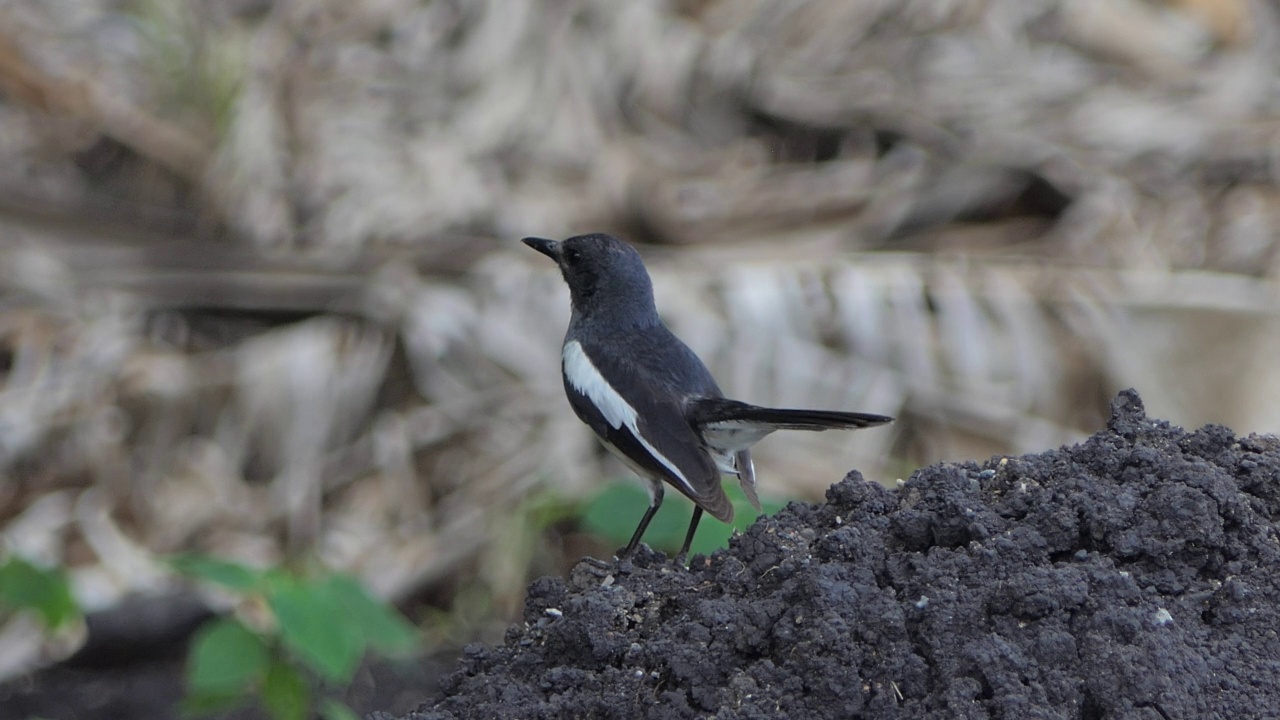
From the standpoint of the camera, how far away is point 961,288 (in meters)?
6.12

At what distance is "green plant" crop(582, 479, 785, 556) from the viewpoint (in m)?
3.82

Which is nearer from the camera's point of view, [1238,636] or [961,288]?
[1238,636]

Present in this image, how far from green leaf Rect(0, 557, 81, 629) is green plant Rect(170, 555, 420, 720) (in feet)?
1.80

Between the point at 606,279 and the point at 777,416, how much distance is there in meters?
1.06

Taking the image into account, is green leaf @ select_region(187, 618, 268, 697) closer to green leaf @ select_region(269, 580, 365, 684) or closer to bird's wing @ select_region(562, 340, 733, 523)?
green leaf @ select_region(269, 580, 365, 684)

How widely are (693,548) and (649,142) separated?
3.57 metres

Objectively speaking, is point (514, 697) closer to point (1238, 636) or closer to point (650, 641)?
point (650, 641)

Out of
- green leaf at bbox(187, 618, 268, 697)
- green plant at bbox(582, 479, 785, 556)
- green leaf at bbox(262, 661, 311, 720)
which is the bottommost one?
green leaf at bbox(262, 661, 311, 720)

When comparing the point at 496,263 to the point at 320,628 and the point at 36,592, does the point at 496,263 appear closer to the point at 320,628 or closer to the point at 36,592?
the point at 36,592

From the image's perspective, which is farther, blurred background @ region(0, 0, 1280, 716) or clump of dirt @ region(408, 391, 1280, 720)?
blurred background @ region(0, 0, 1280, 716)

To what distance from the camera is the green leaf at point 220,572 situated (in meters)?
3.82

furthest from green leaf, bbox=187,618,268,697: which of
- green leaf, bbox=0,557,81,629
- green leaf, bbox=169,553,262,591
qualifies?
green leaf, bbox=0,557,81,629

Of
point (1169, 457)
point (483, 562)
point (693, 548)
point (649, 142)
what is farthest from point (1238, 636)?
point (649, 142)

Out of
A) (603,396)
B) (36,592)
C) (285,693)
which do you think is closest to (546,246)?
(603,396)
